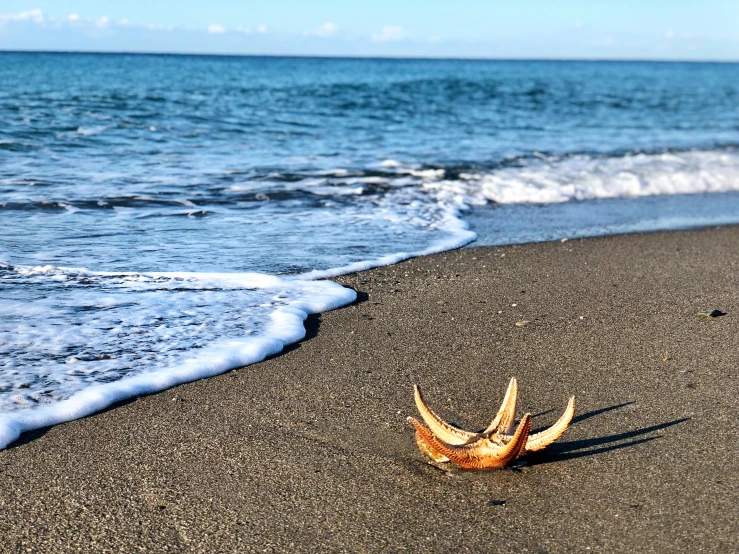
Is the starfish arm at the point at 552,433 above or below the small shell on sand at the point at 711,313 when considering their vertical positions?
above

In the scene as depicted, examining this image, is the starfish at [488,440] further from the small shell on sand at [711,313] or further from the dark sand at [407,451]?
the small shell on sand at [711,313]

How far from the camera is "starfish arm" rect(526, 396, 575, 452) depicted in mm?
2971

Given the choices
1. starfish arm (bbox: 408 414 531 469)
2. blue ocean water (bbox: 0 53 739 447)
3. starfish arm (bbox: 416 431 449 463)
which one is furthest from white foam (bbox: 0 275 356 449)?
starfish arm (bbox: 408 414 531 469)

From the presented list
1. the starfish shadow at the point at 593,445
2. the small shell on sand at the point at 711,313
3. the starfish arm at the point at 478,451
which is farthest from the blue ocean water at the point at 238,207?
the small shell on sand at the point at 711,313

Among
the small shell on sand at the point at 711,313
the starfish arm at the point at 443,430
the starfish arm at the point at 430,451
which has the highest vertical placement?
the starfish arm at the point at 443,430

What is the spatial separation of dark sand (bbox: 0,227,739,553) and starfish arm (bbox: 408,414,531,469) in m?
0.07

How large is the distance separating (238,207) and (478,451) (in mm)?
6243

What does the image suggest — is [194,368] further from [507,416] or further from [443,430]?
[507,416]

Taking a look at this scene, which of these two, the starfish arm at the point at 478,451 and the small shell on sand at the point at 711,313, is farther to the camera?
the small shell on sand at the point at 711,313

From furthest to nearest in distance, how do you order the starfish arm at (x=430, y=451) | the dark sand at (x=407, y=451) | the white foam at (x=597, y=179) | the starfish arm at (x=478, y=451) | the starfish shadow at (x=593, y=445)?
the white foam at (x=597, y=179), the starfish shadow at (x=593, y=445), the starfish arm at (x=430, y=451), the starfish arm at (x=478, y=451), the dark sand at (x=407, y=451)

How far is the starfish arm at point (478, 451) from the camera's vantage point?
2.93 meters

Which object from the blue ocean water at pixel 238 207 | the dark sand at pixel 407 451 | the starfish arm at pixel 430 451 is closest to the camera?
the dark sand at pixel 407 451

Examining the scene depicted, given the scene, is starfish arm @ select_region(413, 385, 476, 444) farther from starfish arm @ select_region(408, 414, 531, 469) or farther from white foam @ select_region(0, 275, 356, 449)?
white foam @ select_region(0, 275, 356, 449)

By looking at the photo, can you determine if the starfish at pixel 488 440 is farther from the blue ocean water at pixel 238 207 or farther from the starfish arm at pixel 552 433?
the blue ocean water at pixel 238 207
